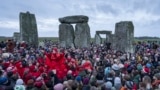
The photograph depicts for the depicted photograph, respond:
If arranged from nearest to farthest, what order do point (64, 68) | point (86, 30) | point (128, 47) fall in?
point (64, 68) → point (128, 47) → point (86, 30)

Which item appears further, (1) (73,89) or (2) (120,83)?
(2) (120,83)

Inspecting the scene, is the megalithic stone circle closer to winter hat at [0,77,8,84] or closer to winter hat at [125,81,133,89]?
winter hat at [125,81,133,89]

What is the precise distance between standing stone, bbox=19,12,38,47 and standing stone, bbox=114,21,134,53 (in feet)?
23.9

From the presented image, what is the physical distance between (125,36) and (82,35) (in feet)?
18.7

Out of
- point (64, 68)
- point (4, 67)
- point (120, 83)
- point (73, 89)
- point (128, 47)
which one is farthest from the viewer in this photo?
point (128, 47)

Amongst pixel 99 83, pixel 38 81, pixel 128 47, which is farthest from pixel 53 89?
pixel 128 47

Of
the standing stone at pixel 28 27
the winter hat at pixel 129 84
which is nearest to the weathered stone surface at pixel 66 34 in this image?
the standing stone at pixel 28 27

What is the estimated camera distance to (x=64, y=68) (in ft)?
55.4

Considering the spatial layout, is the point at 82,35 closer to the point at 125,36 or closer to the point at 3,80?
the point at 125,36

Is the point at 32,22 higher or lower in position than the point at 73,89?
higher

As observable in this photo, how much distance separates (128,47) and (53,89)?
19546 millimetres

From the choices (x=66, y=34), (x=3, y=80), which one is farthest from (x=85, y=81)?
(x=66, y=34)

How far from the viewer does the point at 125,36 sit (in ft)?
103

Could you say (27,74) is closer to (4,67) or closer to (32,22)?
(4,67)
